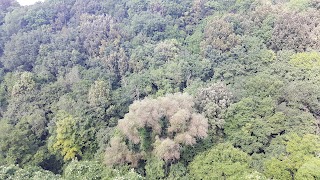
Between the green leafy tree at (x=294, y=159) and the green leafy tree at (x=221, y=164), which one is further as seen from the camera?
the green leafy tree at (x=221, y=164)

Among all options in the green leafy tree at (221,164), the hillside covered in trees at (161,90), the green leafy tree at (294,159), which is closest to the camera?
the green leafy tree at (294,159)

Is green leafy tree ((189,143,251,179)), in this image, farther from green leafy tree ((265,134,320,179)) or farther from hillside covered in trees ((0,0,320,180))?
green leafy tree ((265,134,320,179))

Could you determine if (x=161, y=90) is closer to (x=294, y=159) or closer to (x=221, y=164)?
(x=221, y=164)

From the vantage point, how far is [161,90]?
3028cm

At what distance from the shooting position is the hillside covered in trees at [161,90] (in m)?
21.0

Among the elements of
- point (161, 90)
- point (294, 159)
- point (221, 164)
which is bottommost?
point (161, 90)

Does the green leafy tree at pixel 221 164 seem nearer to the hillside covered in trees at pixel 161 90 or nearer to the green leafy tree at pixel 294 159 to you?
the hillside covered in trees at pixel 161 90

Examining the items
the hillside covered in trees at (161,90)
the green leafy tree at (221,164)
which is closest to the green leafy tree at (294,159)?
the hillside covered in trees at (161,90)

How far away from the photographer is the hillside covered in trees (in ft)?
68.8

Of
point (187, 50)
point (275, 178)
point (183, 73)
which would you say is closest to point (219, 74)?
point (183, 73)

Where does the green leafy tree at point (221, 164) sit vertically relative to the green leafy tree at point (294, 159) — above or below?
below

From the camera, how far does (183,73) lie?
32.0 metres

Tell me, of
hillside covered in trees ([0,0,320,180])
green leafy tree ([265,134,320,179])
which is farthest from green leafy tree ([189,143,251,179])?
green leafy tree ([265,134,320,179])

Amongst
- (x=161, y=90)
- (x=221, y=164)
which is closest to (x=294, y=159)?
(x=221, y=164)
